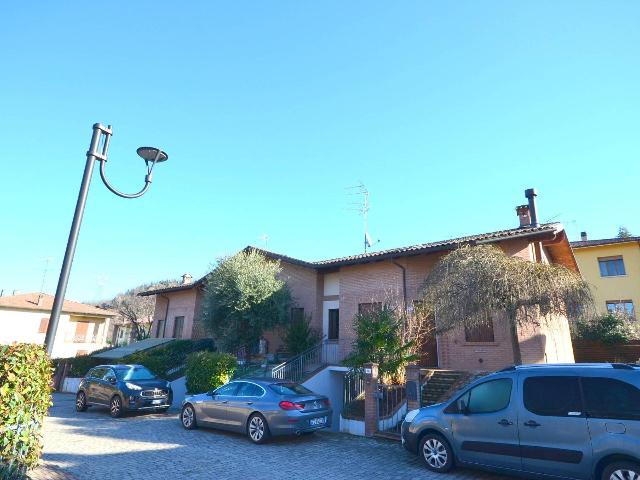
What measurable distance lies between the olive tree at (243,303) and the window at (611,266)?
2292 centimetres

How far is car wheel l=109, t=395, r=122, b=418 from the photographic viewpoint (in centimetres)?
1125

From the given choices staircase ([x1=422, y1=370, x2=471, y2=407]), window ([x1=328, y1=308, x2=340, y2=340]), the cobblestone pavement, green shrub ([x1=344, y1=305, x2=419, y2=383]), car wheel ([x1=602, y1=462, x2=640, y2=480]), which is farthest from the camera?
window ([x1=328, y1=308, x2=340, y2=340])

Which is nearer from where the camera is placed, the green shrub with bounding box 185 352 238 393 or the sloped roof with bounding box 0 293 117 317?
the green shrub with bounding box 185 352 238 393

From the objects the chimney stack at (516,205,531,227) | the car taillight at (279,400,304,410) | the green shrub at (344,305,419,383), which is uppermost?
the chimney stack at (516,205,531,227)

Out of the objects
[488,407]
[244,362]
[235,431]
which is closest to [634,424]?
[488,407]

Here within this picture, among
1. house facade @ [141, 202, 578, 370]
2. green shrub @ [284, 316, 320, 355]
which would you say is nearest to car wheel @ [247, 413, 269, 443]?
house facade @ [141, 202, 578, 370]

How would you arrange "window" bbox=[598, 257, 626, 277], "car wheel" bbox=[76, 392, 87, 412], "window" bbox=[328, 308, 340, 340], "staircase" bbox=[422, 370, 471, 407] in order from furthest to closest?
"window" bbox=[598, 257, 626, 277], "window" bbox=[328, 308, 340, 340], "car wheel" bbox=[76, 392, 87, 412], "staircase" bbox=[422, 370, 471, 407]

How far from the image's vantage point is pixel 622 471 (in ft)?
15.1

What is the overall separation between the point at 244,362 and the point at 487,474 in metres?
12.8

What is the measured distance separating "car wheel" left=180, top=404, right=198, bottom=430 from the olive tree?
694cm

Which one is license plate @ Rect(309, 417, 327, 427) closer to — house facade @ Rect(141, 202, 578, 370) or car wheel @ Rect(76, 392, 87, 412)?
house facade @ Rect(141, 202, 578, 370)

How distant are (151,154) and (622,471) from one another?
825 cm

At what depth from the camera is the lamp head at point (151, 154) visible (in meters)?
6.57

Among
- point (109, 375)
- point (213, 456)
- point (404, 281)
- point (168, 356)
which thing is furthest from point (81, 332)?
point (213, 456)
